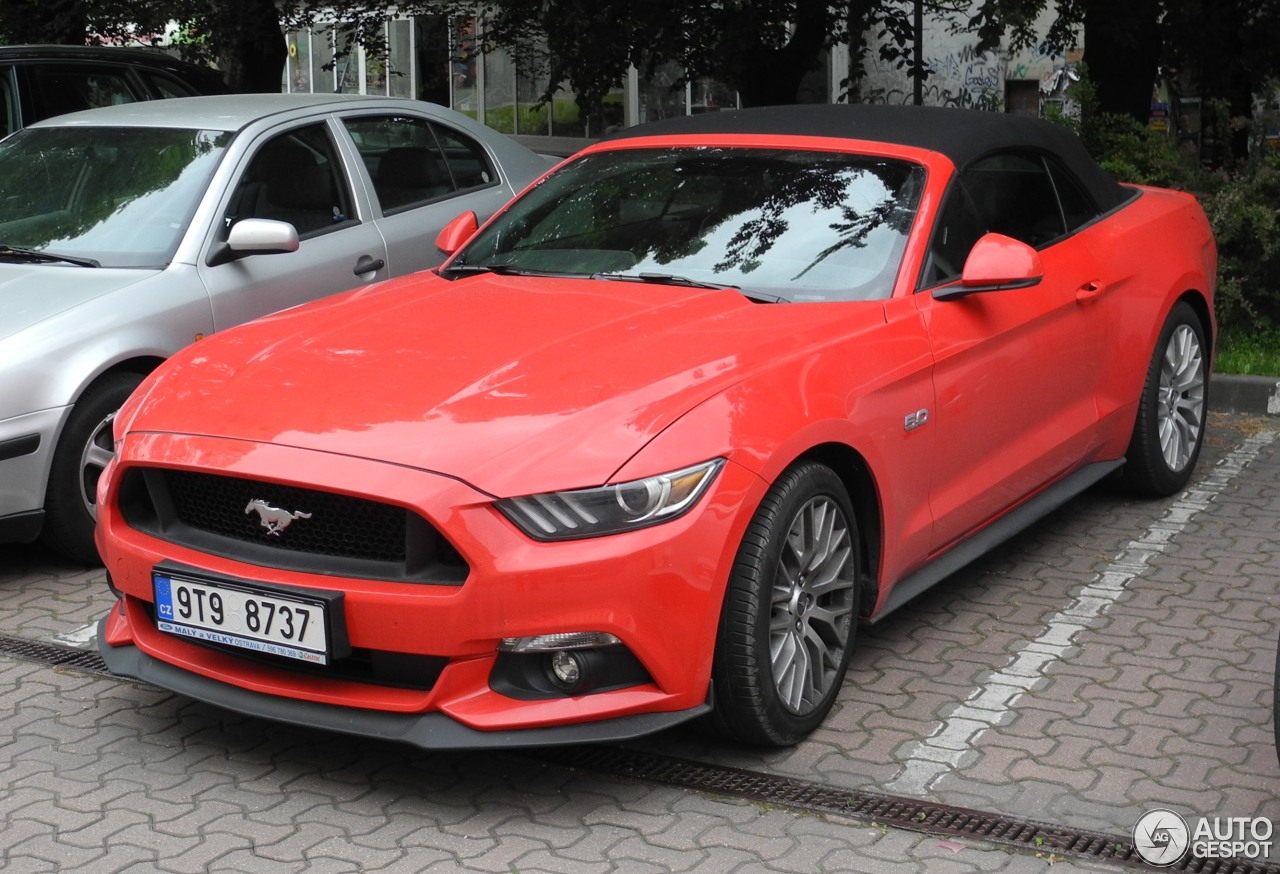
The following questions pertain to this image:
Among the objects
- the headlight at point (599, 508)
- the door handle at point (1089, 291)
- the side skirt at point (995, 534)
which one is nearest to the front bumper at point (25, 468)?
the headlight at point (599, 508)

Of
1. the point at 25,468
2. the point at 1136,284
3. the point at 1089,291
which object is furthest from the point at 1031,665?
the point at 25,468

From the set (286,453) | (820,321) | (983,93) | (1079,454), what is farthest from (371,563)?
(983,93)

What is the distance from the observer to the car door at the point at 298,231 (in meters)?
6.28

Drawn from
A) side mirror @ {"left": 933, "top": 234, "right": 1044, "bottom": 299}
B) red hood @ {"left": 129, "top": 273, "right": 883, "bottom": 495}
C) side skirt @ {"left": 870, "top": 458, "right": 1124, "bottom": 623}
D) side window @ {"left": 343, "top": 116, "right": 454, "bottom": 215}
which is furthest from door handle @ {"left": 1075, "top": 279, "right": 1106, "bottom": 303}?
side window @ {"left": 343, "top": 116, "right": 454, "bottom": 215}

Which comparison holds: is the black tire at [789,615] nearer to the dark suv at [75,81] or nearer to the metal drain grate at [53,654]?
the metal drain grate at [53,654]

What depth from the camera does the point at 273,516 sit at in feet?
12.7

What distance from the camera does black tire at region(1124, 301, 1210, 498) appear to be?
628 cm

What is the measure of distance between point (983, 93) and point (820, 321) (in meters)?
15.4

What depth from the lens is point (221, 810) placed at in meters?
3.92

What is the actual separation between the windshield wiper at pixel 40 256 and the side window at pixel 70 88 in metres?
3.11

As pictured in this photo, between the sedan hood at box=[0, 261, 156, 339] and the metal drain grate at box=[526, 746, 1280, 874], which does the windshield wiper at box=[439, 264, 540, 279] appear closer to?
the sedan hood at box=[0, 261, 156, 339]

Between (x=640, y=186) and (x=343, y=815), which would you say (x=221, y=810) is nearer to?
(x=343, y=815)

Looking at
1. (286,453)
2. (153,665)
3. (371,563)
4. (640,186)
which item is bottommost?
(153,665)

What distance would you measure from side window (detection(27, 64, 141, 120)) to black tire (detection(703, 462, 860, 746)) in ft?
21.3
